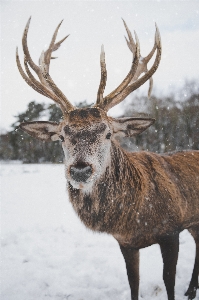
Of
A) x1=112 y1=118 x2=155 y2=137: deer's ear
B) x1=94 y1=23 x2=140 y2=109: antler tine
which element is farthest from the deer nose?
x1=94 y1=23 x2=140 y2=109: antler tine

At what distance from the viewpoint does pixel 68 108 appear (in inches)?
124

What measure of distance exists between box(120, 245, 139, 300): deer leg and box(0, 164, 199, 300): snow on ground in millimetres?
383

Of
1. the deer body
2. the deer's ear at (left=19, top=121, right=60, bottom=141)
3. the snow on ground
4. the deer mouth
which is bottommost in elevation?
the snow on ground

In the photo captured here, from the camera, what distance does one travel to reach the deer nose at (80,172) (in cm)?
235

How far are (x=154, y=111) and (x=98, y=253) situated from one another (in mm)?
25229

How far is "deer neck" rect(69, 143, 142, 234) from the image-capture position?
2816mm

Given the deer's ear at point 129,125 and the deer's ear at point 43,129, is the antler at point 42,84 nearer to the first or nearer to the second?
the deer's ear at point 43,129

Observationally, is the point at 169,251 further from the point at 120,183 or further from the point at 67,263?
the point at 67,263

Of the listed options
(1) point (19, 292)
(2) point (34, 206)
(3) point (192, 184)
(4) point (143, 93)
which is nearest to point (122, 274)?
(1) point (19, 292)

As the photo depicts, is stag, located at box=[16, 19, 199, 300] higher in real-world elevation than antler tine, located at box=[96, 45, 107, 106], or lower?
lower

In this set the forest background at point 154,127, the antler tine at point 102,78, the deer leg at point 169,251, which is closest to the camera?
the deer leg at point 169,251

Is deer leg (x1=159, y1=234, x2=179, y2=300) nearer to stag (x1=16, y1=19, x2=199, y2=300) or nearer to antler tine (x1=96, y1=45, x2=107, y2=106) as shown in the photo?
stag (x1=16, y1=19, x2=199, y2=300)

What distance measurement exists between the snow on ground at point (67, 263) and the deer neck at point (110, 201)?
143 centimetres

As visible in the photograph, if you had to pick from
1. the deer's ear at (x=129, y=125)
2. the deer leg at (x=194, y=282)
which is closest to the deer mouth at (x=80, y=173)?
the deer's ear at (x=129, y=125)
